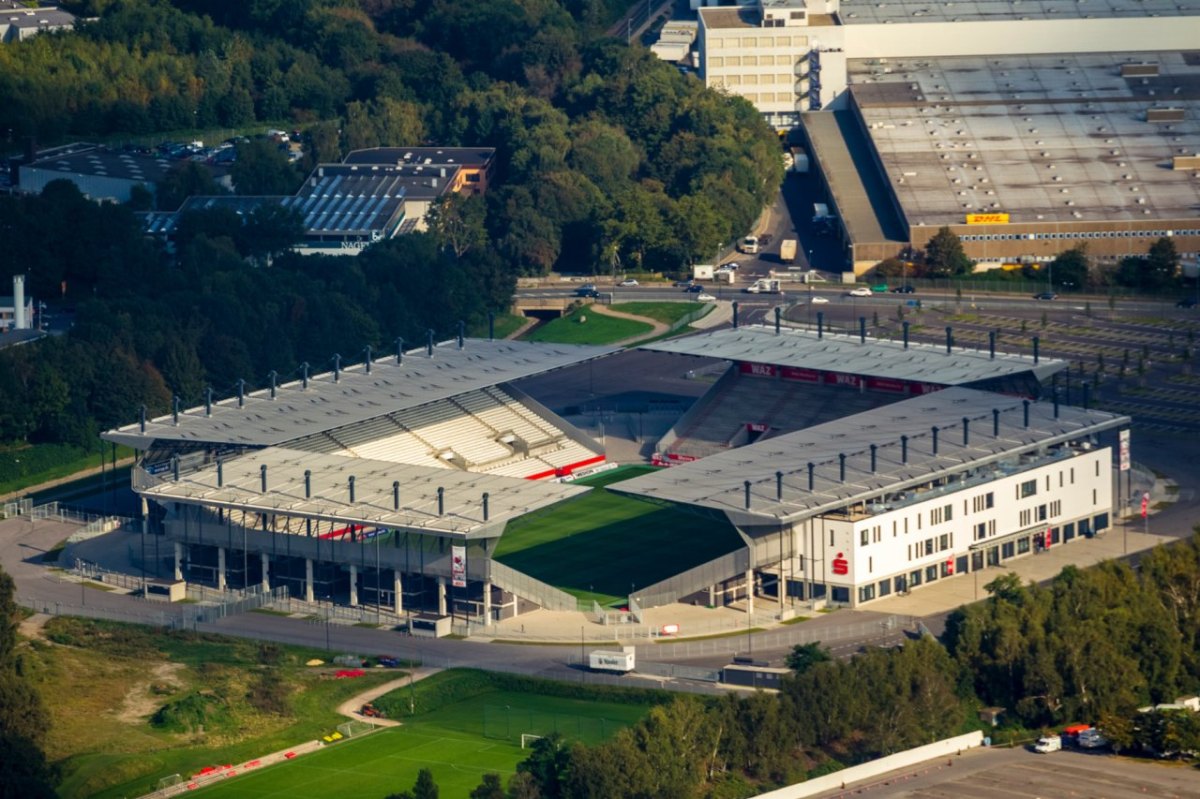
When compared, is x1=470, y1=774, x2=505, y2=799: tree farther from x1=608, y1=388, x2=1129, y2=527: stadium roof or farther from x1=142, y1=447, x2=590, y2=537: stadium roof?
x1=608, y1=388, x2=1129, y2=527: stadium roof

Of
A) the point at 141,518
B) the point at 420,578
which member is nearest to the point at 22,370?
the point at 141,518

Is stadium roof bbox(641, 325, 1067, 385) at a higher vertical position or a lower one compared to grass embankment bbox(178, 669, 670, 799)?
higher

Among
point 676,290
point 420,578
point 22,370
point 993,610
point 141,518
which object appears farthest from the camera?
point 676,290

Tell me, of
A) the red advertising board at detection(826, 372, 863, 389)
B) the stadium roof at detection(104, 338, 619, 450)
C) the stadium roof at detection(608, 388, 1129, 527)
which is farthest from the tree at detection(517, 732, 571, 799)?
the red advertising board at detection(826, 372, 863, 389)

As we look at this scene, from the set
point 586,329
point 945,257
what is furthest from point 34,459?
point 945,257

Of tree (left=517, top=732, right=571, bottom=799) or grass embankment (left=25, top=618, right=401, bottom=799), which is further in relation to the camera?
grass embankment (left=25, top=618, right=401, bottom=799)

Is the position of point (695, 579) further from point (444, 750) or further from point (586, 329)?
point (586, 329)

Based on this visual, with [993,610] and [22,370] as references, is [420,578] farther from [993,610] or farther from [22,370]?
[22,370]
